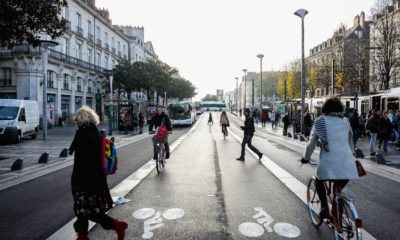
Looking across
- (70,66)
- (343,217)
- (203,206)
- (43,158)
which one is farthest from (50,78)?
(343,217)

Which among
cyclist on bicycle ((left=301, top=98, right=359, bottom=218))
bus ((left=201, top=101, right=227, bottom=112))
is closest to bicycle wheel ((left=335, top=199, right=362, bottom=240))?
cyclist on bicycle ((left=301, top=98, right=359, bottom=218))

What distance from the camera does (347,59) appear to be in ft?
128

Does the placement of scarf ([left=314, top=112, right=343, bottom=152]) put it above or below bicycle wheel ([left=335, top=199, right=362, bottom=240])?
above

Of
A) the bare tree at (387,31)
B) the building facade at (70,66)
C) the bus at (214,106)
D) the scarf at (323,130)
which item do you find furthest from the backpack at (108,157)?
the bus at (214,106)

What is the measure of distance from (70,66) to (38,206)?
3010cm

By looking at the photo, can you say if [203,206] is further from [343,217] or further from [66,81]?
[66,81]

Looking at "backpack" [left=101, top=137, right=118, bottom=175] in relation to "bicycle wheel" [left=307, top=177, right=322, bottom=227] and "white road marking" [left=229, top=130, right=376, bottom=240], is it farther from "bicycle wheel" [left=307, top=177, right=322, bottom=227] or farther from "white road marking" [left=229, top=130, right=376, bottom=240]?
"white road marking" [left=229, top=130, right=376, bottom=240]

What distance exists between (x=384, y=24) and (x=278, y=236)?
2920 centimetres

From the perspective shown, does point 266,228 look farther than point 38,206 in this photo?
No

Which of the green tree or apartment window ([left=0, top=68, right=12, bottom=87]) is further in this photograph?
apartment window ([left=0, top=68, right=12, bottom=87])

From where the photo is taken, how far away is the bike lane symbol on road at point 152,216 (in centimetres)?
399

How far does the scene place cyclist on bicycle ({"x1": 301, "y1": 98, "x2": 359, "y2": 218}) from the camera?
10.8ft

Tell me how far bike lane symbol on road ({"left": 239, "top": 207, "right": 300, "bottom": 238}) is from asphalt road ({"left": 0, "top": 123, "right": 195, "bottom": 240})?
247cm

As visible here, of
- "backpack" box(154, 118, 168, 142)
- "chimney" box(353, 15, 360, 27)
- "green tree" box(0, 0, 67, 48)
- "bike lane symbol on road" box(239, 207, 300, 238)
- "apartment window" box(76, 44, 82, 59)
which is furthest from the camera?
"chimney" box(353, 15, 360, 27)
